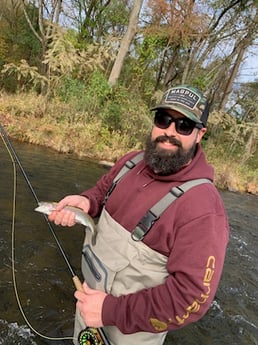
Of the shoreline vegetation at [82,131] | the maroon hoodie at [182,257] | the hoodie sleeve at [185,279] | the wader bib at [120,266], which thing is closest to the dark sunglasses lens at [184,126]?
the maroon hoodie at [182,257]

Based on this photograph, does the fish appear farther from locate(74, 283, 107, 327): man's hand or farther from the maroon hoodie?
locate(74, 283, 107, 327): man's hand

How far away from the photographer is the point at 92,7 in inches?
861

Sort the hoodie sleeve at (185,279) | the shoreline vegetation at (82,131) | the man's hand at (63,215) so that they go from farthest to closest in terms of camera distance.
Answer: the shoreline vegetation at (82,131) → the man's hand at (63,215) → the hoodie sleeve at (185,279)

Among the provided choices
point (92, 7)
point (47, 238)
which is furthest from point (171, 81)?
point (47, 238)

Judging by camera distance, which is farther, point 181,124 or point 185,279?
point 181,124

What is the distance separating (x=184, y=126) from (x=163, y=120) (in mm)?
150

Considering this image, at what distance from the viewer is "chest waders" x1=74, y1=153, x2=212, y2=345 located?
196 cm

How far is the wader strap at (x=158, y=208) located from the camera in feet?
6.37

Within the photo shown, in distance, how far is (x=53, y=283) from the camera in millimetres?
4531

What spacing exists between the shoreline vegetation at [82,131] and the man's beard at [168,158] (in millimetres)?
9589

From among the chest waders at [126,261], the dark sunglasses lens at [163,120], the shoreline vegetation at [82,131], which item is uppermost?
the dark sunglasses lens at [163,120]

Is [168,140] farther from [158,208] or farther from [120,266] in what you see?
[120,266]

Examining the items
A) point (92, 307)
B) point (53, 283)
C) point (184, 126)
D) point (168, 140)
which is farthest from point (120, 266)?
point (53, 283)

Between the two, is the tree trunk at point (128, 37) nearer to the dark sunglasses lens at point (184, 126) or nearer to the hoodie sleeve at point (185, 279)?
the dark sunglasses lens at point (184, 126)
